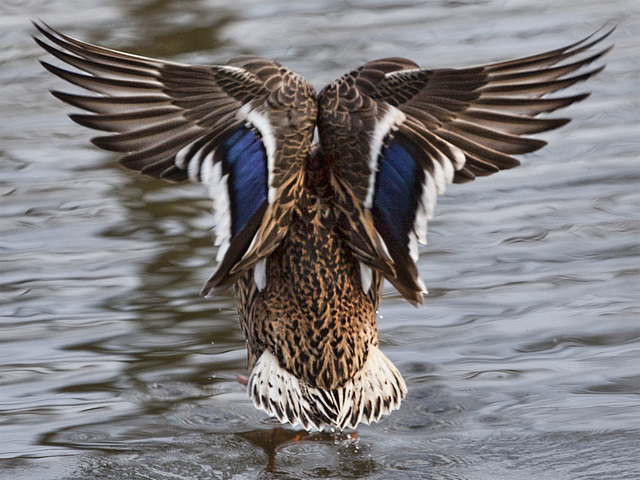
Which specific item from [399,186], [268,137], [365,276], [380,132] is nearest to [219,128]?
[268,137]

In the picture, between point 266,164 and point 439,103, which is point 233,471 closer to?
point 266,164

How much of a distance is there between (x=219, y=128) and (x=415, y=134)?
0.76 meters

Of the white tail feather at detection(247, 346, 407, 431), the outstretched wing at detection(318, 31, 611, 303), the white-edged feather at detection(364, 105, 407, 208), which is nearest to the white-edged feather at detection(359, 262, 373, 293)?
the outstretched wing at detection(318, 31, 611, 303)

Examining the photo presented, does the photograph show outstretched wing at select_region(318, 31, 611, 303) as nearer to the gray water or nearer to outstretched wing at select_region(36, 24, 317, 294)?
outstretched wing at select_region(36, 24, 317, 294)

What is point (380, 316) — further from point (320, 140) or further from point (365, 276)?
point (320, 140)

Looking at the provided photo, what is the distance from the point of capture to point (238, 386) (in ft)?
18.9

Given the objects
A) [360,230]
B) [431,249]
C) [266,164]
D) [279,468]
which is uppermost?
[266,164]

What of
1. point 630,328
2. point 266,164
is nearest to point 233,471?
point 266,164

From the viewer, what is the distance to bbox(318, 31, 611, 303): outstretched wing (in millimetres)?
4684

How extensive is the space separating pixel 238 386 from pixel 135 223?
191 centimetres

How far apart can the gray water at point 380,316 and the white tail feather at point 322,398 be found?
5.4 inches

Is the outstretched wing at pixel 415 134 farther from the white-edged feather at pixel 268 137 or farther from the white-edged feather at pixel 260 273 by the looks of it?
the white-edged feather at pixel 260 273

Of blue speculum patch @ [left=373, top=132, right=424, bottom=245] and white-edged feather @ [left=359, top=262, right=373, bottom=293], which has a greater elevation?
blue speculum patch @ [left=373, top=132, right=424, bottom=245]

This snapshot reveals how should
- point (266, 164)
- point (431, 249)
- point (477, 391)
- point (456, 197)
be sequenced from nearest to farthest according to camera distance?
point (266, 164), point (477, 391), point (431, 249), point (456, 197)
